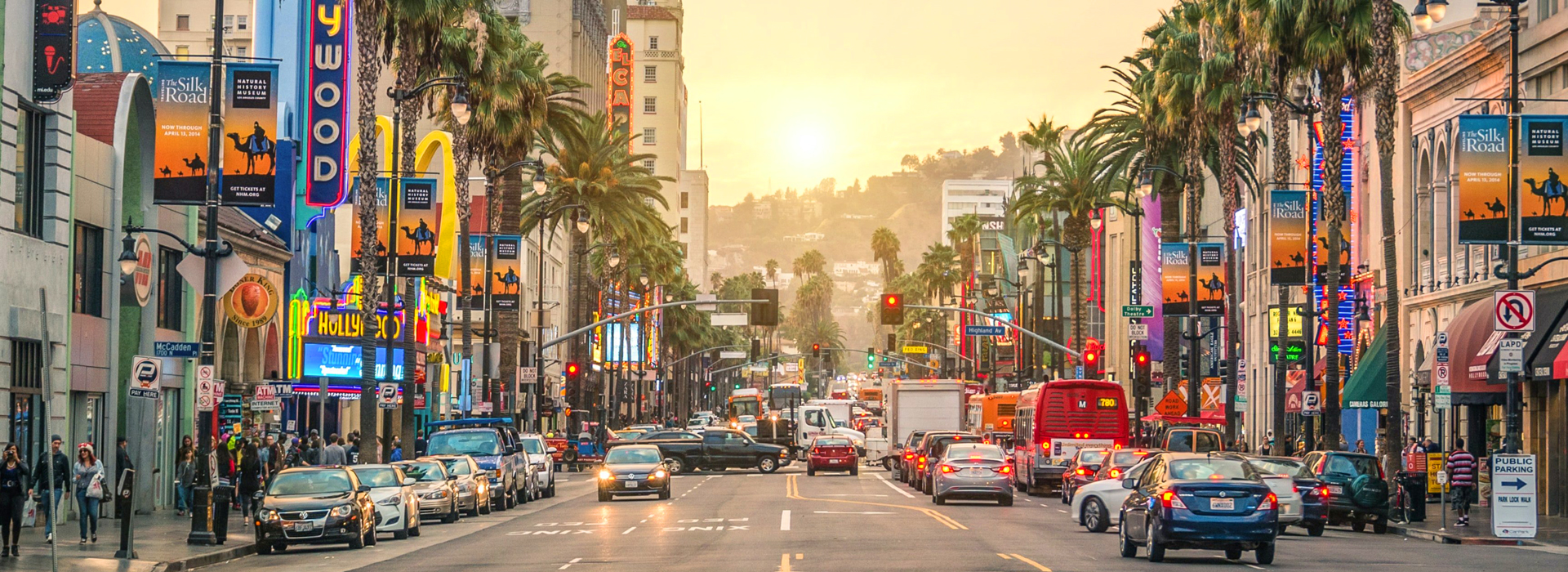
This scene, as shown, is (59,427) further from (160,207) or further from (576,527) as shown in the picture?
(576,527)

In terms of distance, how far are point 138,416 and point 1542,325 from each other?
30.4 metres

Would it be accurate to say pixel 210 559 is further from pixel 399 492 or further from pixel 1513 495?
pixel 1513 495

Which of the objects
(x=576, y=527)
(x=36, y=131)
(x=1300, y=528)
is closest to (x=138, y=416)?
(x=36, y=131)

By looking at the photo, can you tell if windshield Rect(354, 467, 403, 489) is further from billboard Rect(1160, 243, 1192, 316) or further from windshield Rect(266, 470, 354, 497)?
billboard Rect(1160, 243, 1192, 316)

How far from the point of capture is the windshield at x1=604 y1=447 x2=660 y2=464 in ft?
144

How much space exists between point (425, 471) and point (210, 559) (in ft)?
33.1

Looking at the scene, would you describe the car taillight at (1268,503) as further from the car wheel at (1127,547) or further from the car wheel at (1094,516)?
the car wheel at (1094,516)

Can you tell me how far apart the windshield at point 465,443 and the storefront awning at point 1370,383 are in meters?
21.3

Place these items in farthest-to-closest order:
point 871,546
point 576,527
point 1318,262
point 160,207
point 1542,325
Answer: point 1318,262, point 160,207, point 1542,325, point 576,527, point 871,546

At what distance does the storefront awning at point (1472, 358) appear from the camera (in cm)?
3906

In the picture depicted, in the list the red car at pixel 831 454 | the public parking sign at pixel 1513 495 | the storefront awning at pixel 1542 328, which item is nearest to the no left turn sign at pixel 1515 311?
the public parking sign at pixel 1513 495

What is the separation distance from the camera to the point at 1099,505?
30891 mm

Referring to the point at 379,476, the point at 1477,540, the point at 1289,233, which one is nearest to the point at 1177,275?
the point at 1289,233

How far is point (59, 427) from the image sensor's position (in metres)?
34.1
